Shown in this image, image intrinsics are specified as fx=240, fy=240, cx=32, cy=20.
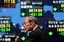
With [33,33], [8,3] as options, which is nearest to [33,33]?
[33,33]

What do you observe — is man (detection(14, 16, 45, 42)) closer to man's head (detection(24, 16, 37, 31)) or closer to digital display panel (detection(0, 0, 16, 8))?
man's head (detection(24, 16, 37, 31))

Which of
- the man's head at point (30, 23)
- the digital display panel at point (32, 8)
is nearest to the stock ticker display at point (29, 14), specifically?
the digital display panel at point (32, 8)

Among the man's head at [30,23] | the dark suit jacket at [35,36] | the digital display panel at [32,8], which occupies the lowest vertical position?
the dark suit jacket at [35,36]

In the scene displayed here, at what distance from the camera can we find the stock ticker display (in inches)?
177

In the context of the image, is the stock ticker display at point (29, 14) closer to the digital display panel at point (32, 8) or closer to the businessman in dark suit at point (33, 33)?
the digital display panel at point (32, 8)

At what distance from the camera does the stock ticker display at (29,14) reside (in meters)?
4.49

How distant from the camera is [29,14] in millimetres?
4496

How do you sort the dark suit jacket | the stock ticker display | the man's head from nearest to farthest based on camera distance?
the dark suit jacket < the man's head < the stock ticker display

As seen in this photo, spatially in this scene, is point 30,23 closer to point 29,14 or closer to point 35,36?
point 35,36

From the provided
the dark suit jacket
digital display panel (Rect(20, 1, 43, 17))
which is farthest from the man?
digital display panel (Rect(20, 1, 43, 17))

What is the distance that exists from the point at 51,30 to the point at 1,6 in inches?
41.0

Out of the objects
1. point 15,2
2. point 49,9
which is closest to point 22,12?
point 15,2

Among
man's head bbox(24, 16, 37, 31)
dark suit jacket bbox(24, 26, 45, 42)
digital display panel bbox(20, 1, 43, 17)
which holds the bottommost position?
dark suit jacket bbox(24, 26, 45, 42)

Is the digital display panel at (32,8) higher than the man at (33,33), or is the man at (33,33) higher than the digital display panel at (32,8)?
the digital display panel at (32,8)
